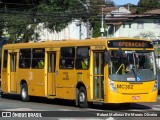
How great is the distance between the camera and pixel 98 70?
20.5 meters

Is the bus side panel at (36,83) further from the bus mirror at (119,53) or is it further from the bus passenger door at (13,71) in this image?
the bus mirror at (119,53)

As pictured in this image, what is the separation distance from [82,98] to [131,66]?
97.8 inches

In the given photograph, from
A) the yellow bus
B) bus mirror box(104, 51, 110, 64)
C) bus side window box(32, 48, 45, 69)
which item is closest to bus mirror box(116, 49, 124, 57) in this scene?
the yellow bus

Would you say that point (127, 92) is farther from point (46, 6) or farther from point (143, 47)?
point (46, 6)

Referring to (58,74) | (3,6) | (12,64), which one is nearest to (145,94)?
(58,74)

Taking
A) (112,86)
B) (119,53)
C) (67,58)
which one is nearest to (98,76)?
(112,86)

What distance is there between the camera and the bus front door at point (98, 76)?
799 inches

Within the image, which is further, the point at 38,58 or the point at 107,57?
the point at 38,58

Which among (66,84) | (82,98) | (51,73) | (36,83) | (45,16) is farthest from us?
(45,16)

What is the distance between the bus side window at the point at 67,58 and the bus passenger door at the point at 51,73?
2.49 feet

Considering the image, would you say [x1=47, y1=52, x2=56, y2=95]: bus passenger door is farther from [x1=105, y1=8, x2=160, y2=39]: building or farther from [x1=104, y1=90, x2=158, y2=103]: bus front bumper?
[x1=105, y1=8, x2=160, y2=39]: building

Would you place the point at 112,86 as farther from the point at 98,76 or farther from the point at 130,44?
the point at 130,44

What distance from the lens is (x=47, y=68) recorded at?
23953mm

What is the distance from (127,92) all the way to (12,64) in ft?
30.2
